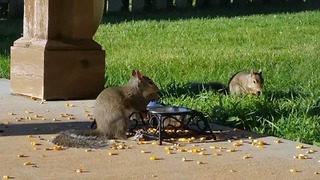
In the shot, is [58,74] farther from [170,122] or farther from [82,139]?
[82,139]

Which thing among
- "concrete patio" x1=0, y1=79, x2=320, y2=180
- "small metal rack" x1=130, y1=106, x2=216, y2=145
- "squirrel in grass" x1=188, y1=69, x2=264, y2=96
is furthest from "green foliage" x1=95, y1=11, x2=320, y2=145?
"concrete patio" x1=0, y1=79, x2=320, y2=180

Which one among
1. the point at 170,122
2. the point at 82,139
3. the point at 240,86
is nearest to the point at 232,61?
the point at 240,86

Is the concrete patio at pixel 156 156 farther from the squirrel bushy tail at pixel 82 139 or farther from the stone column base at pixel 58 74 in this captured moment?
the stone column base at pixel 58 74

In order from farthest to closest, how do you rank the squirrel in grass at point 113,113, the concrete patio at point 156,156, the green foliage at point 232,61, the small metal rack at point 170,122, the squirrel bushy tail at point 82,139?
1. the green foliage at point 232,61
2. the small metal rack at point 170,122
3. the squirrel in grass at point 113,113
4. the squirrel bushy tail at point 82,139
5. the concrete patio at point 156,156

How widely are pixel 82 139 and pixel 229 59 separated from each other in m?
6.22

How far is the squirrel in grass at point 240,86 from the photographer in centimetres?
984

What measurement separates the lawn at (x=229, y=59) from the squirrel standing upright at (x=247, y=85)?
0.14 meters

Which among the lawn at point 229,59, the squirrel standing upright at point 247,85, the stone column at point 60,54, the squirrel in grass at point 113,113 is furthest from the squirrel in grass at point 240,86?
the squirrel in grass at point 113,113

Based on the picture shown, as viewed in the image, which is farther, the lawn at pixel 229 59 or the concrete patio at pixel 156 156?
the lawn at pixel 229 59

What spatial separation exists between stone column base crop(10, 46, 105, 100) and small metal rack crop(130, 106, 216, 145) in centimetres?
176

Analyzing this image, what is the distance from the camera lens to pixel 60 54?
940cm

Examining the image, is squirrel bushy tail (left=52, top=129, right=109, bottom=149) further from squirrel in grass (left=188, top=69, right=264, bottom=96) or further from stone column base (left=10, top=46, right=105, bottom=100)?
squirrel in grass (left=188, top=69, right=264, bottom=96)

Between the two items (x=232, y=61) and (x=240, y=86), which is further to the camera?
(x=232, y=61)

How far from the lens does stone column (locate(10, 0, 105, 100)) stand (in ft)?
30.7
